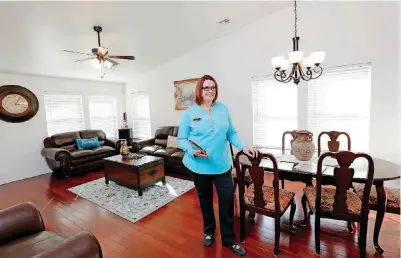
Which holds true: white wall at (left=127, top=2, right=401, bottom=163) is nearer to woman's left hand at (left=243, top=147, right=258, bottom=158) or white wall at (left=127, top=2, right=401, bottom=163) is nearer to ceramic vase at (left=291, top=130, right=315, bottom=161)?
ceramic vase at (left=291, top=130, right=315, bottom=161)

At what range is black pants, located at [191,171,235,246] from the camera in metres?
1.83

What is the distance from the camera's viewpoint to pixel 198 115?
5.94ft

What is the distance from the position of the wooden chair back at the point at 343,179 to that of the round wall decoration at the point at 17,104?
5.40 m

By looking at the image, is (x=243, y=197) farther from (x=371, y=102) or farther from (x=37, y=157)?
(x=37, y=157)

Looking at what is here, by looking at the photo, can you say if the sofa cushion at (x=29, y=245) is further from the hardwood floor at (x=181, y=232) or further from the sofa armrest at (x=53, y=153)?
the sofa armrest at (x=53, y=153)

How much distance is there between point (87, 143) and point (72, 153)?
610 mm

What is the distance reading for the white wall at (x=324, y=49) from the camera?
293cm

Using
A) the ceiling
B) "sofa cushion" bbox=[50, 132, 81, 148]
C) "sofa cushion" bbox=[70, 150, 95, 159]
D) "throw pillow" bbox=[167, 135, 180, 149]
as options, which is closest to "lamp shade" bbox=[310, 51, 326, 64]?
the ceiling

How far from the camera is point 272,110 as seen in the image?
3.98 m

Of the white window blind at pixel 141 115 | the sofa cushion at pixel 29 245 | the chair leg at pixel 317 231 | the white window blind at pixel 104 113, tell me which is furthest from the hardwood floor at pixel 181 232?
the white window blind at pixel 141 115

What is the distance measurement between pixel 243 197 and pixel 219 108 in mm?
928

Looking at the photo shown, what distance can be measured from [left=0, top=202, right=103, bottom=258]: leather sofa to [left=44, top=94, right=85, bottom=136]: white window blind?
3.96 m

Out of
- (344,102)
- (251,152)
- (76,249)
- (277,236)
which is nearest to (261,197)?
(277,236)

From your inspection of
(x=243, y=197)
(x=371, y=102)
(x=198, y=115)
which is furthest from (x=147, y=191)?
(x=371, y=102)
